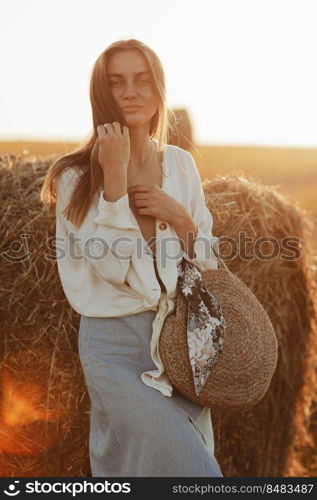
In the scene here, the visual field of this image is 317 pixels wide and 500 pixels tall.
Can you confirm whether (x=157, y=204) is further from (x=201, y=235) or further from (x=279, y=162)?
(x=279, y=162)

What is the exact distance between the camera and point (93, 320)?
3.03 m

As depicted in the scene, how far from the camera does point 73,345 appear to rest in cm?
383

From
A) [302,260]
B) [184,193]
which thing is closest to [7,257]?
[184,193]

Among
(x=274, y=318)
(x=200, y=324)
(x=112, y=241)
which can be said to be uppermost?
(x=112, y=241)

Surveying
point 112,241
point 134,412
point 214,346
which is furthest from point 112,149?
point 134,412

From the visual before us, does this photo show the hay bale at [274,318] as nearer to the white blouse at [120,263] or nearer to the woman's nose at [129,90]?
the white blouse at [120,263]

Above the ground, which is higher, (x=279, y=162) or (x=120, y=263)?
(x=120, y=263)

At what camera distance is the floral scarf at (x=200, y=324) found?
288 centimetres

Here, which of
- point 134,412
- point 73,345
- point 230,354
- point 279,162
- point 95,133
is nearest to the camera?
point 134,412

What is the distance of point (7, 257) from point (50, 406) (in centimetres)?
84

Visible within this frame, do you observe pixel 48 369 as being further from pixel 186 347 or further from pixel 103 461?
pixel 186 347

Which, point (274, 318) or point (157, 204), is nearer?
point (157, 204)

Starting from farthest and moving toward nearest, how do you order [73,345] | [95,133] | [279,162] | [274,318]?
[279,162] < [274,318] < [73,345] < [95,133]

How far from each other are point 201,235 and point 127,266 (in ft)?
1.42
